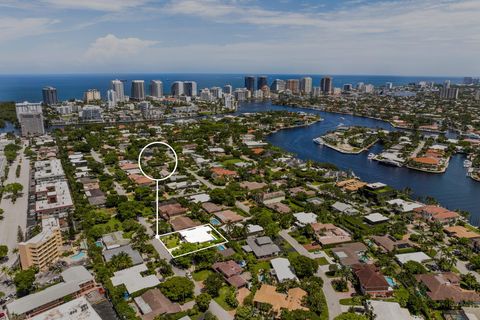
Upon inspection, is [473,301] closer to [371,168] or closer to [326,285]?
[326,285]

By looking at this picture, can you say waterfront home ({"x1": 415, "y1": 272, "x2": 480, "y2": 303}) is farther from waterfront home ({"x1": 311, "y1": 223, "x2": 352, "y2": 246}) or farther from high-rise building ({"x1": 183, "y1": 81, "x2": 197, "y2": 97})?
high-rise building ({"x1": 183, "y1": 81, "x2": 197, "y2": 97})

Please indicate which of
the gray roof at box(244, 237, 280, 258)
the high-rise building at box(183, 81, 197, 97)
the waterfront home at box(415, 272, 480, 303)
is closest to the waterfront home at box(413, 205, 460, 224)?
the waterfront home at box(415, 272, 480, 303)

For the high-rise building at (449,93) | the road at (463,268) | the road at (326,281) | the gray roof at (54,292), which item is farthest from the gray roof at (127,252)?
the high-rise building at (449,93)

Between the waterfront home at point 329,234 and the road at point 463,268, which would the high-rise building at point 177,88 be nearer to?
the waterfront home at point 329,234

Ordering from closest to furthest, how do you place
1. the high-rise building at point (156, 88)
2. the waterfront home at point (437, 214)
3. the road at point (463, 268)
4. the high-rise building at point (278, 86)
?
the road at point (463, 268) → the waterfront home at point (437, 214) → the high-rise building at point (156, 88) → the high-rise building at point (278, 86)

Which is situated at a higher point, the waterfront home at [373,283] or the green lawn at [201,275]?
the waterfront home at [373,283]

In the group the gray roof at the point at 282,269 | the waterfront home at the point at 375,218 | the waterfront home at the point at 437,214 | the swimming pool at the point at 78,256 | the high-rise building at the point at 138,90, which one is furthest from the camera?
the high-rise building at the point at 138,90

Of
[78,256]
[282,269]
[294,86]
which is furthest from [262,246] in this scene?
[294,86]
